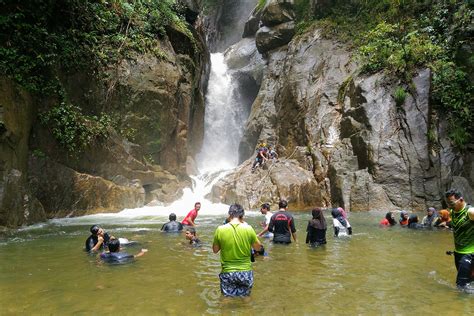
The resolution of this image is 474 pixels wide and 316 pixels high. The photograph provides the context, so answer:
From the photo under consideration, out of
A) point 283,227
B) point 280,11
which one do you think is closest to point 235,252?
point 283,227

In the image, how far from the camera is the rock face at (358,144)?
62.7 ft

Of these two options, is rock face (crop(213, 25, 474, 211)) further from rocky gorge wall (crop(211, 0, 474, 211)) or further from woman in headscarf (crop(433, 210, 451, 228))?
woman in headscarf (crop(433, 210, 451, 228))

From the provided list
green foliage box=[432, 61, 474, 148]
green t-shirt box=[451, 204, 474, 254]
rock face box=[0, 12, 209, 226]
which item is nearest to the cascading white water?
rock face box=[0, 12, 209, 226]

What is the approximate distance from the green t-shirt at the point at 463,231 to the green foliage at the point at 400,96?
16.2 meters

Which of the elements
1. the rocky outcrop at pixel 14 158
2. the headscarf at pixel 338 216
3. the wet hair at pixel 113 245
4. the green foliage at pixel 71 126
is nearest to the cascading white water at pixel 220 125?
the green foliage at pixel 71 126

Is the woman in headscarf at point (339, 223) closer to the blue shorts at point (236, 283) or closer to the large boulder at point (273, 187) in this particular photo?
the blue shorts at point (236, 283)

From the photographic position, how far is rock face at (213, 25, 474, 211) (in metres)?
19.1

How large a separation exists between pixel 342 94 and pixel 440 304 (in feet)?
68.5

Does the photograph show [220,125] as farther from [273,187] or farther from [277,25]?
[273,187]

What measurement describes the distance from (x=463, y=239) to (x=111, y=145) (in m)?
17.2

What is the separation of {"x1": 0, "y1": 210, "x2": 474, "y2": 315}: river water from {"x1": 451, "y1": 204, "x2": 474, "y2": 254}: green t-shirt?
27.8 inches

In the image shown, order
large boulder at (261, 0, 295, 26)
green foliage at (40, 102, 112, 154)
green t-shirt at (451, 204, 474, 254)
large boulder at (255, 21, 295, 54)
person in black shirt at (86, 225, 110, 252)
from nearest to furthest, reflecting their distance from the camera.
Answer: green t-shirt at (451, 204, 474, 254) < person in black shirt at (86, 225, 110, 252) < green foliage at (40, 102, 112, 154) < large boulder at (255, 21, 295, 54) < large boulder at (261, 0, 295, 26)

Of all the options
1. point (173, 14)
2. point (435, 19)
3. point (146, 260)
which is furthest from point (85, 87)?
point (435, 19)

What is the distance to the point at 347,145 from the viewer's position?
2189 centimetres
